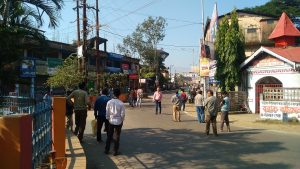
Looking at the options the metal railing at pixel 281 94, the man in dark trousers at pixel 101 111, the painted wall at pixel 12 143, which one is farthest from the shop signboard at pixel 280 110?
the painted wall at pixel 12 143

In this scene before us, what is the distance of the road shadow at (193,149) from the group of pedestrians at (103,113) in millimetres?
672

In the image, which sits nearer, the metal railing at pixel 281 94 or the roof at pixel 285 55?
the metal railing at pixel 281 94

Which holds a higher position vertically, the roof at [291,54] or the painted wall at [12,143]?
the roof at [291,54]

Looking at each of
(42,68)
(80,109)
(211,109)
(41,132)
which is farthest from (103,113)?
(42,68)

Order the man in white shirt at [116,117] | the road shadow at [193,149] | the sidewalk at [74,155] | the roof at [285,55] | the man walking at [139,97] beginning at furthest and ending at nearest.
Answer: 1. the man walking at [139,97]
2. the roof at [285,55]
3. the man in white shirt at [116,117]
4. the road shadow at [193,149]
5. the sidewalk at [74,155]

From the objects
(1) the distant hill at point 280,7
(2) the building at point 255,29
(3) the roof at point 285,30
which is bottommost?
(3) the roof at point 285,30

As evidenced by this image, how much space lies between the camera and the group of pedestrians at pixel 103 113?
35.4ft

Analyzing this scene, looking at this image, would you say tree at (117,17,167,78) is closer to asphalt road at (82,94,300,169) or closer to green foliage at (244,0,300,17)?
green foliage at (244,0,300,17)

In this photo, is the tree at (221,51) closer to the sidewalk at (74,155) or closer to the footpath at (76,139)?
the footpath at (76,139)

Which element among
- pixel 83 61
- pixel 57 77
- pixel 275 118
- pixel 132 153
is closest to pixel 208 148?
pixel 132 153

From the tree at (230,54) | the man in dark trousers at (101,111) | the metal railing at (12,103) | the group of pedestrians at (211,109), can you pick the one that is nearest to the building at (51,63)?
the metal railing at (12,103)

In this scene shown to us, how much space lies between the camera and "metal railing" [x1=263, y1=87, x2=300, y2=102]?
2027 cm

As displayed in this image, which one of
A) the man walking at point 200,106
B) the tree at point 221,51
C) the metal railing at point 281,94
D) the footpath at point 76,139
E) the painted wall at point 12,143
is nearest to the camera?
the painted wall at point 12,143

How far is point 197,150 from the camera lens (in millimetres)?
11406
